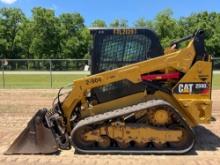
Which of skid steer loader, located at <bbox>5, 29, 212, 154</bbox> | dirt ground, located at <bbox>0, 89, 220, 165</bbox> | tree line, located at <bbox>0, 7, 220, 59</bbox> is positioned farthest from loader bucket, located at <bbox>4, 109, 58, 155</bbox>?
tree line, located at <bbox>0, 7, 220, 59</bbox>

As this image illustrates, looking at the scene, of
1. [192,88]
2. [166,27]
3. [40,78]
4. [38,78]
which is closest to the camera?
[192,88]

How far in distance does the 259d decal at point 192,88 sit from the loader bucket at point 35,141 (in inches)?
97.0

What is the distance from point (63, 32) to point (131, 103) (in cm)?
5669

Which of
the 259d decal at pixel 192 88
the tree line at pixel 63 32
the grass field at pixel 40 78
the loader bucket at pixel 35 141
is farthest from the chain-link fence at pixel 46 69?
the tree line at pixel 63 32

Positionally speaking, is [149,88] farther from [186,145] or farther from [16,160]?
[16,160]

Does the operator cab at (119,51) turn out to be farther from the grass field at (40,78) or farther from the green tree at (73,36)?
the green tree at (73,36)

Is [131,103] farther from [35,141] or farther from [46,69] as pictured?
[46,69]

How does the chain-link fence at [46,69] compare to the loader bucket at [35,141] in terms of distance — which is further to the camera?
the chain-link fence at [46,69]

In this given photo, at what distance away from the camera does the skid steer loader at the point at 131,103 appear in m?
8.84

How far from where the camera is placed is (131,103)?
9.48 meters

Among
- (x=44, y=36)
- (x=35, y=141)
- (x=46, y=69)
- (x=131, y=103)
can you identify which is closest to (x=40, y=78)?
(x=46, y=69)

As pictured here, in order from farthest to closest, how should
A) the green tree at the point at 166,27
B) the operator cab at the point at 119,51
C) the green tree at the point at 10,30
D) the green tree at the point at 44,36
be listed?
the green tree at the point at 10,30, the green tree at the point at 166,27, the green tree at the point at 44,36, the operator cab at the point at 119,51

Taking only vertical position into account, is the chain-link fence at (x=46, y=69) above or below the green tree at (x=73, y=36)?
below

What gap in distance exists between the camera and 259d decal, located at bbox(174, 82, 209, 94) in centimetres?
927
